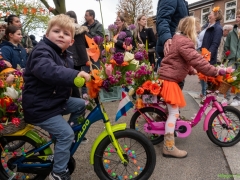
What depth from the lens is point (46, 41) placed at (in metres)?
1.99

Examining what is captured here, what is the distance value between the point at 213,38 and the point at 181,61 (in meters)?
2.48

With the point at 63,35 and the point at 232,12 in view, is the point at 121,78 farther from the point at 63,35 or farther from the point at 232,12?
the point at 232,12

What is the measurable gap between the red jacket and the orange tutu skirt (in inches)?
2.8

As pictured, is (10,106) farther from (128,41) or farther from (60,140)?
(128,41)

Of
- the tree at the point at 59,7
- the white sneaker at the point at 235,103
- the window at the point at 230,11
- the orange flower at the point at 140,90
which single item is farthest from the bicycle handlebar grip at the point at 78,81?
the window at the point at 230,11

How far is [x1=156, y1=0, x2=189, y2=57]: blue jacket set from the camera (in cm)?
290

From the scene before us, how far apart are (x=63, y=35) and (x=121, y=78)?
0.65 metres

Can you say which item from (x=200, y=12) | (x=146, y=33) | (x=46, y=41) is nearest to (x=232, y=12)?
(x=200, y=12)

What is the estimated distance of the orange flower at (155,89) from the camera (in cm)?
271

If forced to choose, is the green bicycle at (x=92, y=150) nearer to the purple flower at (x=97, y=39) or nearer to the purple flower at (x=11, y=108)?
the purple flower at (x=11, y=108)

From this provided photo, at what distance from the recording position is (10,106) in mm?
2111

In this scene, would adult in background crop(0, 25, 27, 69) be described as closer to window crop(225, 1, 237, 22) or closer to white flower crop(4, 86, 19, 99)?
white flower crop(4, 86, 19, 99)

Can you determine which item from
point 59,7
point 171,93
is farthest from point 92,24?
point 171,93

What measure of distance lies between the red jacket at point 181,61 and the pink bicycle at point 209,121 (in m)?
0.44
